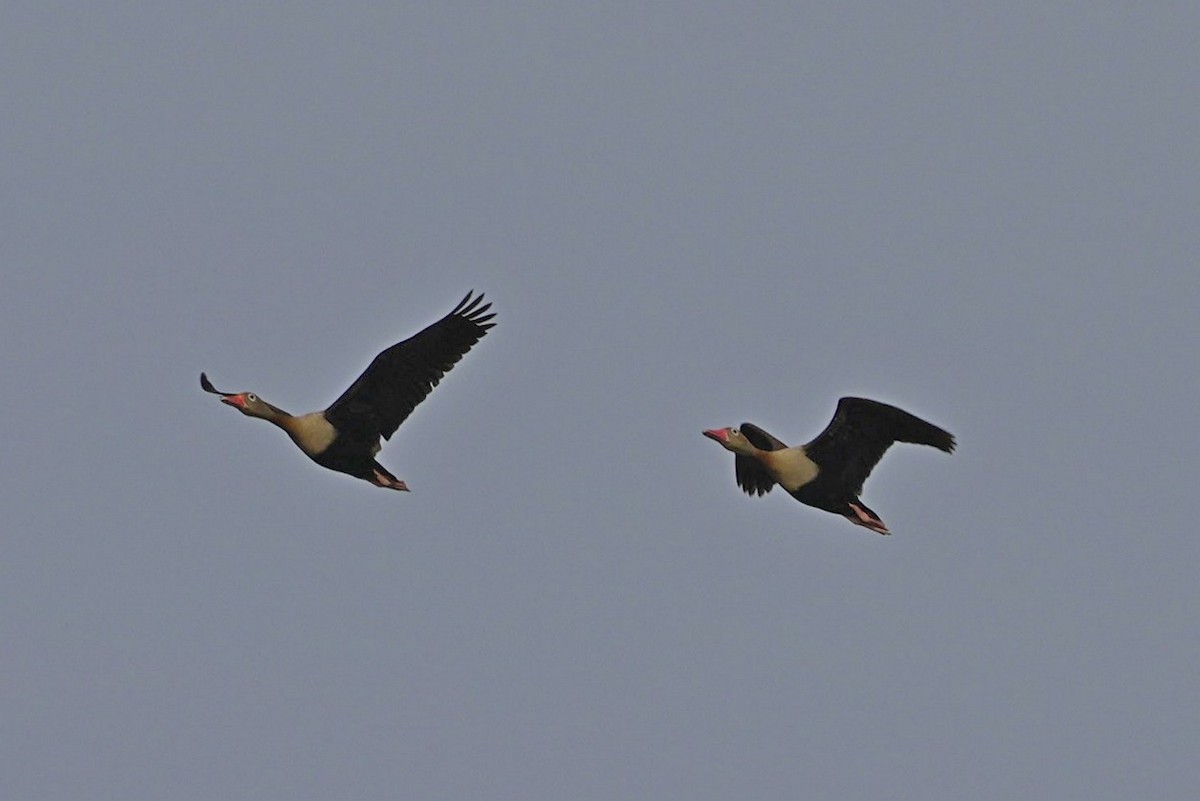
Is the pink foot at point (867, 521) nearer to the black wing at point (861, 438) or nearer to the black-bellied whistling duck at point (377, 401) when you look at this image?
the black wing at point (861, 438)

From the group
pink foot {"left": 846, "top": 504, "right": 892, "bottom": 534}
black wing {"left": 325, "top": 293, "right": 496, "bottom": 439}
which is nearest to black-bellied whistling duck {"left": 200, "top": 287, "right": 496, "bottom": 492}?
black wing {"left": 325, "top": 293, "right": 496, "bottom": 439}

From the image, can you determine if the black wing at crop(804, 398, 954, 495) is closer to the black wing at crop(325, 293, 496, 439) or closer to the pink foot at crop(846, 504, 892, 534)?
the pink foot at crop(846, 504, 892, 534)

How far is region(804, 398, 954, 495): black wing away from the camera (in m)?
34.9

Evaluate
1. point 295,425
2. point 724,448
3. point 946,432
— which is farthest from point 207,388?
point 946,432

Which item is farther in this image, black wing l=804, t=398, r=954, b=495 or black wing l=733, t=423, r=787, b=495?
black wing l=733, t=423, r=787, b=495

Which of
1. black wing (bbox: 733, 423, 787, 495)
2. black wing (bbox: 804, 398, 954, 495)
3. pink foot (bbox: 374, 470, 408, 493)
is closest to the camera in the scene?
black wing (bbox: 804, 398, 954, 495)

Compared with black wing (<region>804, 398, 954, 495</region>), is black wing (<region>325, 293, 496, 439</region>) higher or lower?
lower

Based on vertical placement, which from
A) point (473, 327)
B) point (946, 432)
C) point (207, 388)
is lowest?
point (207, 388)

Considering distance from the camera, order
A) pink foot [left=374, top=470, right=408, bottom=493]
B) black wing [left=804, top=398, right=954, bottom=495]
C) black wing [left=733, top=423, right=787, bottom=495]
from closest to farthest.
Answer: black wing [left=804, top=398, right=954, bottom=495] < pink foot [left=374, top=470, right=408, bottom=493] < black wing [left=733, top=423, right=787, bottom=495]

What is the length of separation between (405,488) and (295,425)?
148 centimetres

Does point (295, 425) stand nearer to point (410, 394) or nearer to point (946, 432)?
point (410, 394)

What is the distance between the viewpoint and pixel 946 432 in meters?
34.9

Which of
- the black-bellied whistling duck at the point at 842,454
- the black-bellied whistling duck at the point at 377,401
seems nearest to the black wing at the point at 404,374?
the black-bellied whistling duck at the point at 377,401

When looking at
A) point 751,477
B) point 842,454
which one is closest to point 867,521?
point 842,454
